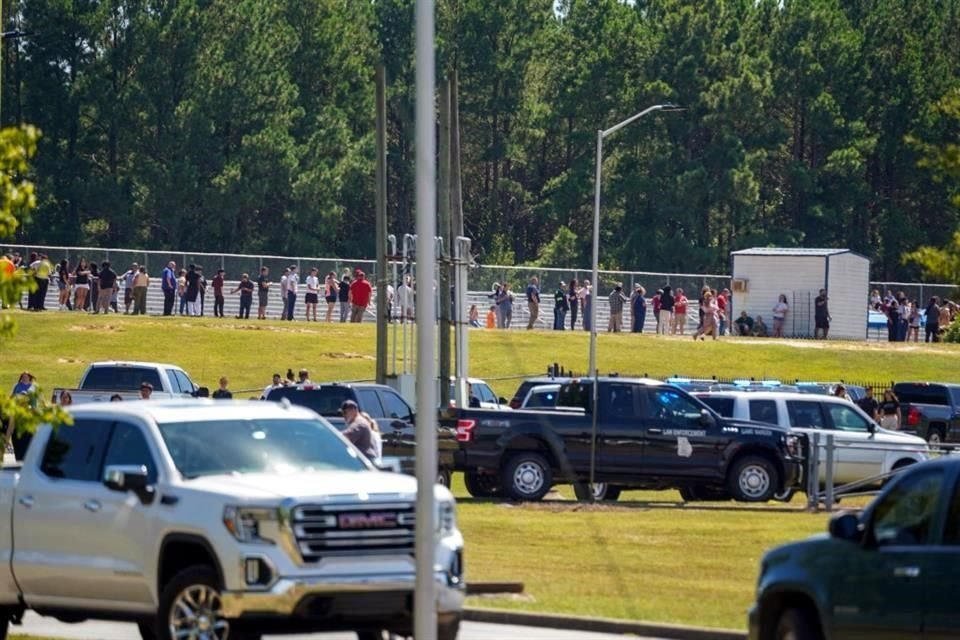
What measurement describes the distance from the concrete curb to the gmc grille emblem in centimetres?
370

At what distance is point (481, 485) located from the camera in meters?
30.4

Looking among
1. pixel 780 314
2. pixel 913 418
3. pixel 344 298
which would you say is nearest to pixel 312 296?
→ pixel 344 298

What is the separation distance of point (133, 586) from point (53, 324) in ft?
158

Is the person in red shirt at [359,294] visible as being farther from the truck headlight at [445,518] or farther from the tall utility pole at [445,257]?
the truck headlight at [445,518]

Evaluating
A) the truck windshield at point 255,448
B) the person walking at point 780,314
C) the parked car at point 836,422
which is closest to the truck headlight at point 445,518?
the truck windshield at point 255,448

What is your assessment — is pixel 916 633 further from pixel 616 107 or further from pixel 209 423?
pixel 616 107

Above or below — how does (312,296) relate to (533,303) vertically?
above

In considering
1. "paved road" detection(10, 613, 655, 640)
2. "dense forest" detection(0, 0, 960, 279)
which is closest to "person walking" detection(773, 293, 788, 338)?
"dense forest" detection(0, 0, 960, 279)

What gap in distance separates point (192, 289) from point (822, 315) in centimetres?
2065

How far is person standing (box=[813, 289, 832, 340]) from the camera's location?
68019 millimetres

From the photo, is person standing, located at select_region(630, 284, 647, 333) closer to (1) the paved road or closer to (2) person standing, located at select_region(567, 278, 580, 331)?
(2) person standing, located at select_region(567, 278, 580, 331)

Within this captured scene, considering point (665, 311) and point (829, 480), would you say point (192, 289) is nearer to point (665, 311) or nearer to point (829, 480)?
point (665, 311)

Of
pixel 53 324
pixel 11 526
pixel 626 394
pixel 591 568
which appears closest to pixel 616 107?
pixel 53 324

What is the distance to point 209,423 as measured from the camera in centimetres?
1459
